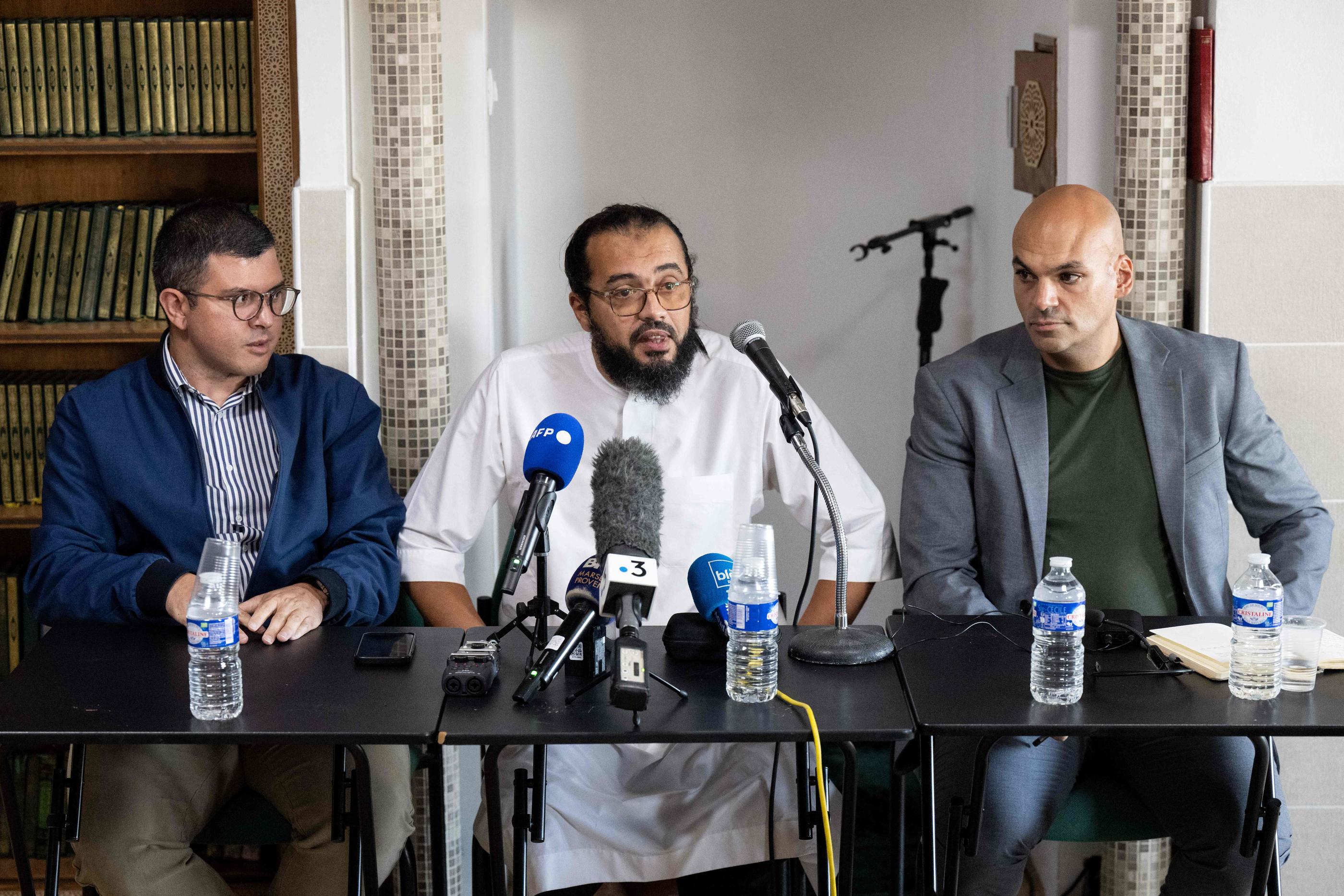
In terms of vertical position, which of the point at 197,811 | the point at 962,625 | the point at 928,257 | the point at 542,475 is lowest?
the point at 197,811

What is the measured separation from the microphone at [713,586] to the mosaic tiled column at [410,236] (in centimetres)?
121

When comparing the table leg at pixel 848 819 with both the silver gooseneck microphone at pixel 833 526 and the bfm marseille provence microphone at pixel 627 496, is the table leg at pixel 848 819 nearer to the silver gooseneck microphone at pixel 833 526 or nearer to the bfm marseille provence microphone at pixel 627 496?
the silver gooseneck microphone at pixel 833 526

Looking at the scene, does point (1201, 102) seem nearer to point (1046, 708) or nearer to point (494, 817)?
point (1046, 708)

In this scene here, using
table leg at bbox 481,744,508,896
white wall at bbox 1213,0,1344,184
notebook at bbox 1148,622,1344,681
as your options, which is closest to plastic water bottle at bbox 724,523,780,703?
table leg at bbox 481,744,508,896

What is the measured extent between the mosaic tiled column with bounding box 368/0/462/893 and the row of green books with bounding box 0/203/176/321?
29.0 inches

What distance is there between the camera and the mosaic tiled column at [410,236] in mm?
3090

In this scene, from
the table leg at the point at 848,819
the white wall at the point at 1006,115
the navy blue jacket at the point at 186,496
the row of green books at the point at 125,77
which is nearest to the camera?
the table leg at the point at 848,819

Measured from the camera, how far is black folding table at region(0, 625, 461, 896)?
194cm

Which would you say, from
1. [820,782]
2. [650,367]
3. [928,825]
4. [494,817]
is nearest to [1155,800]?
[928,825]

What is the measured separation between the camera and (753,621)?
6.70 feet

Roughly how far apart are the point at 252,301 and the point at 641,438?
854 mm

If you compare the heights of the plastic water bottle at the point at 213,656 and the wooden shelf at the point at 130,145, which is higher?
the wooden shelf at the point at 130,145

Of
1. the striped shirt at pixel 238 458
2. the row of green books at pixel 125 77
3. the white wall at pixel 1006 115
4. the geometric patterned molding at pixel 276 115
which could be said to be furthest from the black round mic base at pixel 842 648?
the row of green books at pixel 125 77

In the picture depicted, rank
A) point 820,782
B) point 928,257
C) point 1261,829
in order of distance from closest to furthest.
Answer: point 820,782, point 1261,829, point 928,257
